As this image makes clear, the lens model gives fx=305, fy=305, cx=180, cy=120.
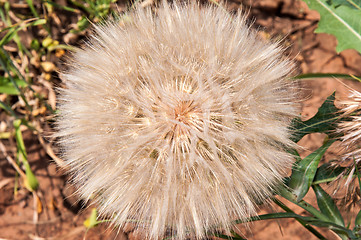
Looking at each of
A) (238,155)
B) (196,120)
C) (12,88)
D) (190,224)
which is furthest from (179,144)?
(12,88)

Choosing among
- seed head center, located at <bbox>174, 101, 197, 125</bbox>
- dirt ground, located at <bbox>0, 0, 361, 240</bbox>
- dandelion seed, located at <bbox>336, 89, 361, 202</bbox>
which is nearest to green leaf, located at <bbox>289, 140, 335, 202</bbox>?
dandelion seed, located at <bbox>336, 89, 361, 202</bbox>

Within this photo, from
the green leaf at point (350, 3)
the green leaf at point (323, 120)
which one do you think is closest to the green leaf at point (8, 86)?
the green leaf at point (323, 120)

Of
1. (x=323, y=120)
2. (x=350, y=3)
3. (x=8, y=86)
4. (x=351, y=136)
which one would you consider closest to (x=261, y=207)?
(x=323, y=120)

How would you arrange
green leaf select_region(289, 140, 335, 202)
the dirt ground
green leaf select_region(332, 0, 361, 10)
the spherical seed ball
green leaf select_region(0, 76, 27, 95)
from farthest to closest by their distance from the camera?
the dirt ground
green leaf select_region(0, 76, 27, 95)
green leaf select_region(332, 0, 361, 10)
green leaf select_region(289, 140, 335, 202)
the spherical seed ball

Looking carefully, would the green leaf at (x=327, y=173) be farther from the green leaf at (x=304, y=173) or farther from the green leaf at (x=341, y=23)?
the green leaf at (x=341, y=23)

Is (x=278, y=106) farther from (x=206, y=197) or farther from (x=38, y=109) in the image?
(x=38, y=109)

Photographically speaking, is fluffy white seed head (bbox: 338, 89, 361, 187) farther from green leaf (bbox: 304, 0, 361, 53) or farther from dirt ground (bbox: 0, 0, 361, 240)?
dirt ground (bbox: 0, 0, 361, 240)
